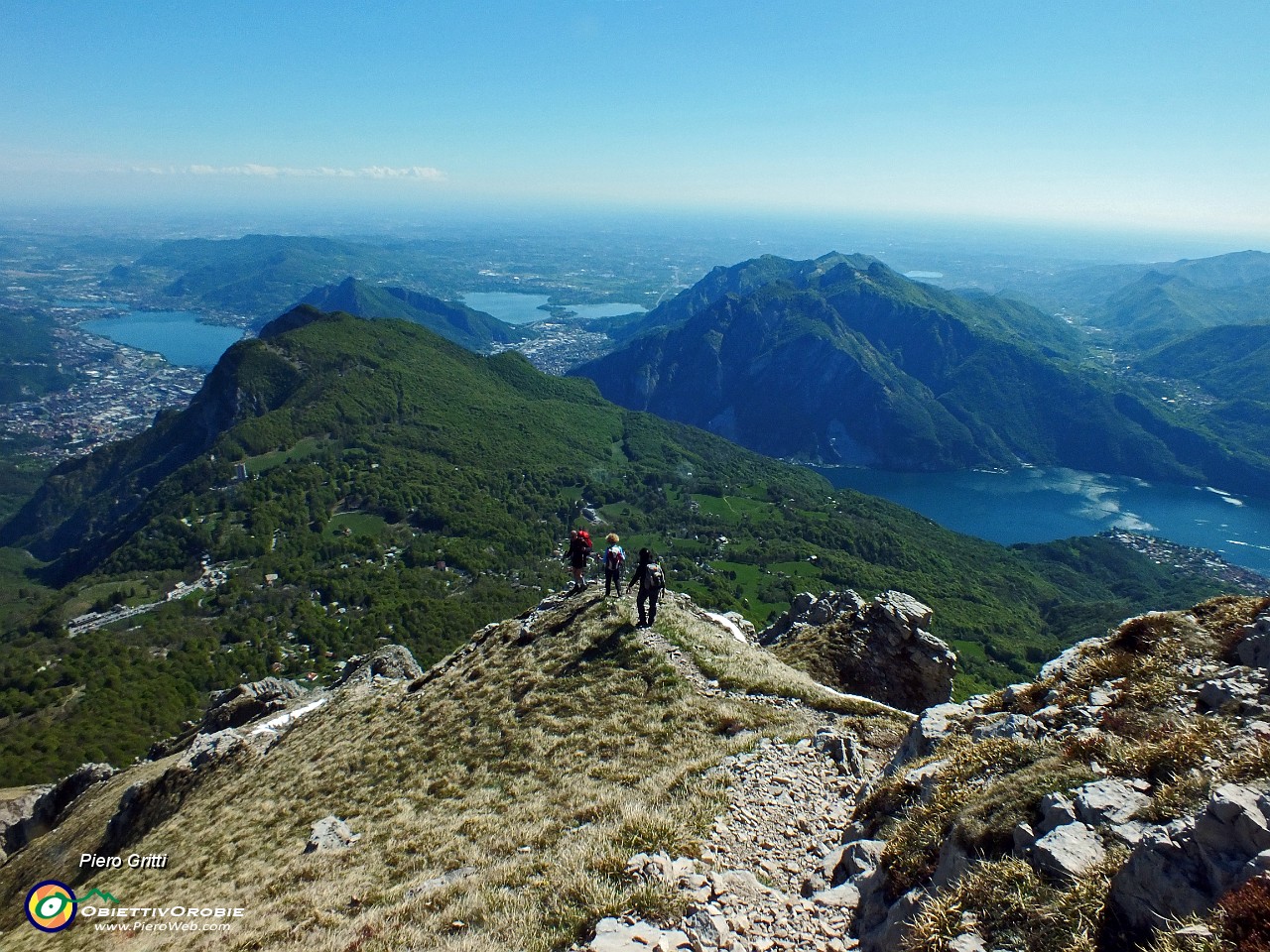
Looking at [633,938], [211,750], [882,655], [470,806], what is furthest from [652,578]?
[211,750]

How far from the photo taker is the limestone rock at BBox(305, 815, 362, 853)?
1758 centimetres

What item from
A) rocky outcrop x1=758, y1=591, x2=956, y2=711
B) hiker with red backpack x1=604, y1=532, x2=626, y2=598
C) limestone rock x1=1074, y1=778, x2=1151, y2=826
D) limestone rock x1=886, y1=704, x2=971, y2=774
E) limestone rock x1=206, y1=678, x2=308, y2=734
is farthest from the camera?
limestone rock x1=206, y1=678, x2=308, y2=734

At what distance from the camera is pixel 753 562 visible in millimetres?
178750

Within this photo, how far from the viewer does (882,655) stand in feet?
110

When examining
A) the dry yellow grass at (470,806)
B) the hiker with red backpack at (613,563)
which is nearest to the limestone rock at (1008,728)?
the dry yellow grass at (470,806)

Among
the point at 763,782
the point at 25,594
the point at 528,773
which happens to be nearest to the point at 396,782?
the point at 528,773

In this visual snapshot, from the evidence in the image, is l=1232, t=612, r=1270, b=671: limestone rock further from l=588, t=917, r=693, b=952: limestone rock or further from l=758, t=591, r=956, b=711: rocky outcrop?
l=758, t=591, r=956, b=711: rocky outcrop

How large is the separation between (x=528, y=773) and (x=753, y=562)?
166 meters

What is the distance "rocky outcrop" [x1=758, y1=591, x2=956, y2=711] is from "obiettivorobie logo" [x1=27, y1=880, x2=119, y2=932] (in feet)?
99.3

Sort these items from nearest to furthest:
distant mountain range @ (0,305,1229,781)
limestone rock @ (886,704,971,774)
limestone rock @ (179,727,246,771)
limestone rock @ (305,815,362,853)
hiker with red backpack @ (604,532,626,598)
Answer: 1. limestone rock @ (886,704,971,774)
2. limestone rock @ (305,815,362,853)
3. hiker with red backpack @ (604,532,626,598)
4. limestone rock @ (179,727,246,771)
5. distant mountain range @ (0,305,1229,781)

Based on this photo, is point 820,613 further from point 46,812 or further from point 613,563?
point 46,812

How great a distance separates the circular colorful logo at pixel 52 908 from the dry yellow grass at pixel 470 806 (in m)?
0.57

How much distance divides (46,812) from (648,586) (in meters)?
44.4

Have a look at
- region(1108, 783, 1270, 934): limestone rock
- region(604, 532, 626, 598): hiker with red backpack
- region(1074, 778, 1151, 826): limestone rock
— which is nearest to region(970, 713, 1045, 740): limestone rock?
region(1074, 778, 1151, 826): limestone rock
